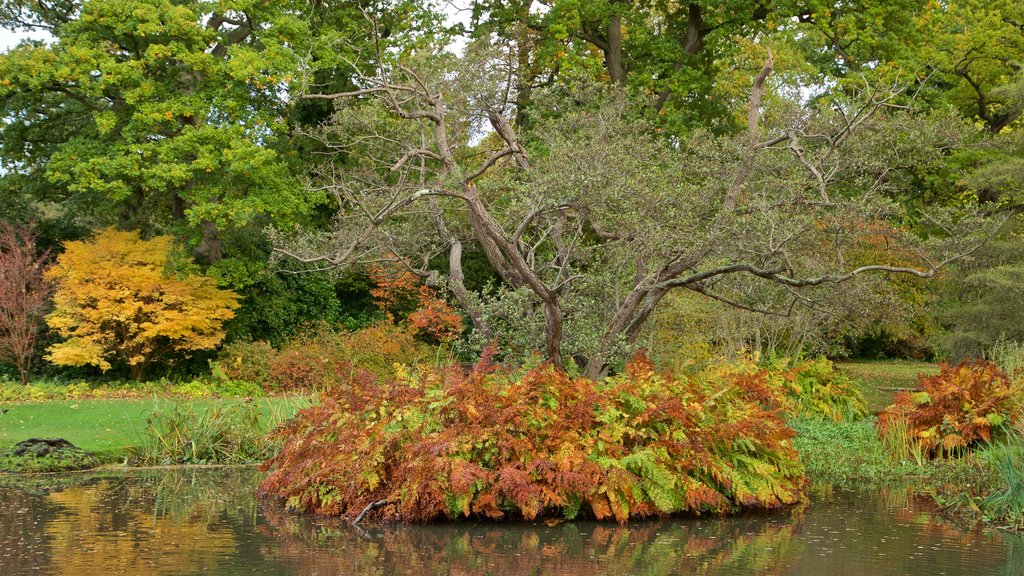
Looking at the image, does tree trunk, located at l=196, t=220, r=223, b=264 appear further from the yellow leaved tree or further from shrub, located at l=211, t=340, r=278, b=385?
shrub, located at l=211, t=340, r=278, b=385

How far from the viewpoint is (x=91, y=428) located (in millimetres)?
12164

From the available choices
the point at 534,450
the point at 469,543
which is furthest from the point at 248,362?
the point at 469,543

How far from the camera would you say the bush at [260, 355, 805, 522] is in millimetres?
7484

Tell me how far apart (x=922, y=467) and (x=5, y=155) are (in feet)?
52.7

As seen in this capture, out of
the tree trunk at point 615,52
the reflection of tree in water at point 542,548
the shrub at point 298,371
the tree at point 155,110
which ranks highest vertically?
the tree trunk at point 615,52

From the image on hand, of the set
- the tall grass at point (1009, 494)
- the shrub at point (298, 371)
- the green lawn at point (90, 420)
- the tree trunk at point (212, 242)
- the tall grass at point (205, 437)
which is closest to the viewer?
the tall grass at point (1009, 494)

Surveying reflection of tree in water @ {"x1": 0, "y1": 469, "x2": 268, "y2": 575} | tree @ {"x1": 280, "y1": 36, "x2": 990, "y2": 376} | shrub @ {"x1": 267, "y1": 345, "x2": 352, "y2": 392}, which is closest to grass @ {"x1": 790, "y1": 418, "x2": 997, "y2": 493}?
tree @ {"x1": 280, "y1": 36, "x2": 990, "y2": 376}

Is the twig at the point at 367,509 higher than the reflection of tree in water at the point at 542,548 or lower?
higher

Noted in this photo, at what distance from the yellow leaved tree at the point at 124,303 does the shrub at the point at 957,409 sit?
38.5 feet

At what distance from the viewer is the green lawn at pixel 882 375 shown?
59.9 ft

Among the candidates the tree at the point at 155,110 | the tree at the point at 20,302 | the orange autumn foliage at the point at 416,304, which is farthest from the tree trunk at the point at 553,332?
the tree at the point at 20,302

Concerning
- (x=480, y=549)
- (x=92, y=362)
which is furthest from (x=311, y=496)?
(x=92, y=362)

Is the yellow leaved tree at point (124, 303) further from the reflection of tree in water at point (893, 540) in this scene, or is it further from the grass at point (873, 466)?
the reflection of tree in water at point (893, 540)

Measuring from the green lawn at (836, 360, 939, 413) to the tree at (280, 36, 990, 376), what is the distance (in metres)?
4.35
